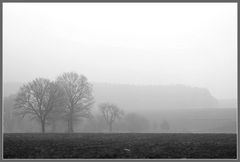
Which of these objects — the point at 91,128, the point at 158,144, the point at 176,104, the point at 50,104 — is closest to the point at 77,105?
the point at 50,104

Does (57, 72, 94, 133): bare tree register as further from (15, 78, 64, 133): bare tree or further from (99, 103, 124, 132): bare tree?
(99, 103, 124, 132): bare tree

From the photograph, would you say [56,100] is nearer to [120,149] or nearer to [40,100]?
[40,100]

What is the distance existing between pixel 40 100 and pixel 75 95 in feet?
19.8

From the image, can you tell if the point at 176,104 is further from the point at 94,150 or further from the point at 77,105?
the point at 94,150

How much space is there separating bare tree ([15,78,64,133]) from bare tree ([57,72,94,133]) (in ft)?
5.82

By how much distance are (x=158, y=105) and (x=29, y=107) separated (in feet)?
412

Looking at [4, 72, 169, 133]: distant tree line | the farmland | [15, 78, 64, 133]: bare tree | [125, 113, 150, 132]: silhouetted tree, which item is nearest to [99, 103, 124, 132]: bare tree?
[125, 113, 150, 132]: silhouetted tree

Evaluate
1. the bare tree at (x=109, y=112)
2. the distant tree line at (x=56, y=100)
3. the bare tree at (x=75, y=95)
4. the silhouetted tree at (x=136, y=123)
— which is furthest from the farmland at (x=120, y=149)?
the silhouetted tree at (x=136, y=123)

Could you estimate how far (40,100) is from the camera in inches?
1763

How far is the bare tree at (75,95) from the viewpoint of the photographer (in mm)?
46250

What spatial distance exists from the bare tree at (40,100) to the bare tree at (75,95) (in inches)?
69.8

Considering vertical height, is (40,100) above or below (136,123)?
above

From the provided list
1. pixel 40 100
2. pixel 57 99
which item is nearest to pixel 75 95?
pixel 57 99

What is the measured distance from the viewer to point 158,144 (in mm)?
20891
